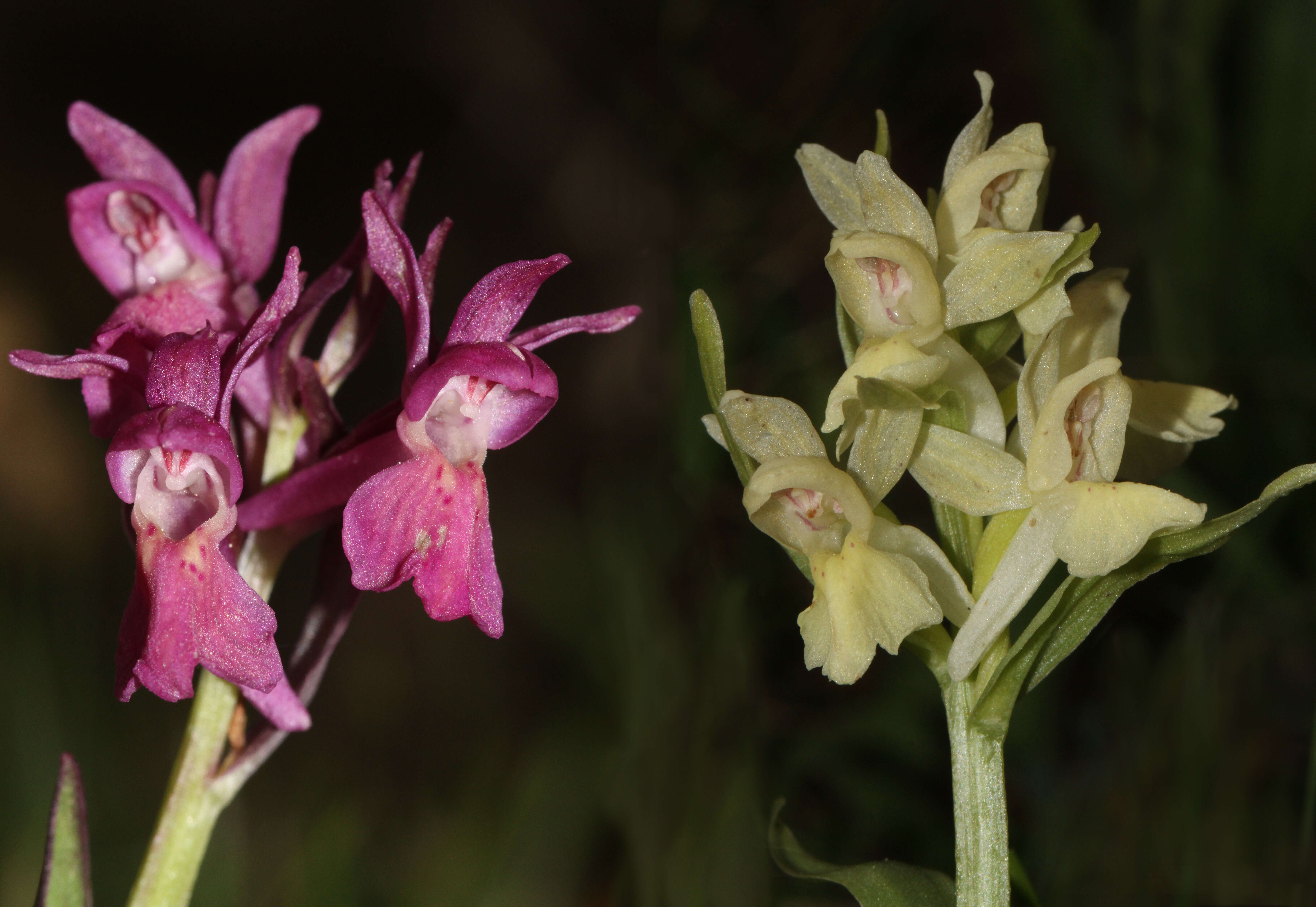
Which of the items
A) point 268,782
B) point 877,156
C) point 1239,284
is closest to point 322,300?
point 877,156

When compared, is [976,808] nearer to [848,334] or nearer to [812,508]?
[812,508]

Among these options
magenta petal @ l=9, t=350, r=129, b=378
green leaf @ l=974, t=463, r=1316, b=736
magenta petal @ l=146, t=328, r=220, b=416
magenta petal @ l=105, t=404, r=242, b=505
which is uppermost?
magenta petal @ l=9, t=350, r=129, b=378

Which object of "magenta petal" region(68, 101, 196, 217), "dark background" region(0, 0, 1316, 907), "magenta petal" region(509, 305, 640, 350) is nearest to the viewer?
"magenta petal" region(509, 305, 640, 350)

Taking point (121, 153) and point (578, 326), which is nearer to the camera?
point (578, 326)

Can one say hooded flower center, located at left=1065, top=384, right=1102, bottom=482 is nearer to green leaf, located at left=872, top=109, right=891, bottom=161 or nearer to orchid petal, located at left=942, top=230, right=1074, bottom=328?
orchid petal, located at left=942, top=230, right=1074, bottom=328

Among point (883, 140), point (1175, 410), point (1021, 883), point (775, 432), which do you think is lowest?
point (1021, 883)

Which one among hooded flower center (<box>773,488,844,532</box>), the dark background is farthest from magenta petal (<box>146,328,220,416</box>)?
the dark background

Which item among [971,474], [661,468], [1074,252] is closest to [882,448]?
[971,474]

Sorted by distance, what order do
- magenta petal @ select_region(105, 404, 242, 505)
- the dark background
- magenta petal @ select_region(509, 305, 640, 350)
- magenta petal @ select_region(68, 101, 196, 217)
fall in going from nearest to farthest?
magenta petal @ select_region(105, 404, 242, 505)
magenta petal @ select_region(509, 305, 640, 350)
magenta petal @ select_region(68, 101, 196, 217)
the dark background
